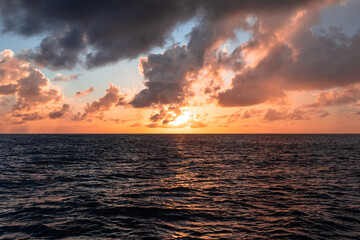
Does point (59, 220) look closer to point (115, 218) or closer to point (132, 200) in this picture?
point (115, 218)

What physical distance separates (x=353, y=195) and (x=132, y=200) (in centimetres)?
1840

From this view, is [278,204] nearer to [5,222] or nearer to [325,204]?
[325,204]

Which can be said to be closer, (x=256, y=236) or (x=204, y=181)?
(x=256, y=236)

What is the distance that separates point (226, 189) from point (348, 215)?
950 cm

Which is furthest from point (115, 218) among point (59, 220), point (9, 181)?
point (9, 181)

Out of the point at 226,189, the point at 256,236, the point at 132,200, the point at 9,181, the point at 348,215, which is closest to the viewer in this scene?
the point at 256,236

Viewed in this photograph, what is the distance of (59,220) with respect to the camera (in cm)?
1405

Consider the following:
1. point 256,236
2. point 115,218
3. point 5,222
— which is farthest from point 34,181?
point 256,236

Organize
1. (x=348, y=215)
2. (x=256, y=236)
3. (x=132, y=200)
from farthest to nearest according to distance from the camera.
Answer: (x=132, y=200) < (x=348, y=215) < (x=256, y=236)

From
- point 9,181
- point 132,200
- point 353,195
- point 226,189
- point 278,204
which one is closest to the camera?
point 278,204

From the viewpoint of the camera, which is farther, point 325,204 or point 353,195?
point 353,195

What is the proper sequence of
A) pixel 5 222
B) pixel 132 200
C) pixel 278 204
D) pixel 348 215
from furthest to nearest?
pixel 132 200 < pixel 278 204 < pixel 348 215 < pixel 5 222

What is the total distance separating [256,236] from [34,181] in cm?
2424

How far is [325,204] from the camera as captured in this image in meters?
17.2
